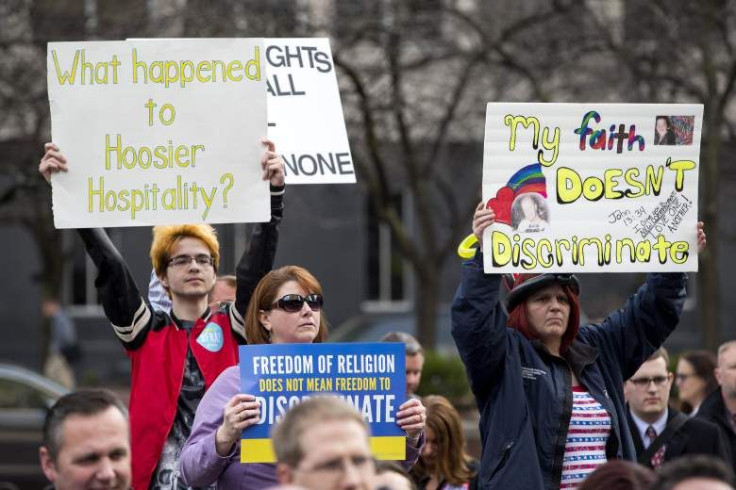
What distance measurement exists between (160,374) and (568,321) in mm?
1709

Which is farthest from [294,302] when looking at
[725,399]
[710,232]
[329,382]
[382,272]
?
[382,272]

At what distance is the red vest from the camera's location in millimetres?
5680

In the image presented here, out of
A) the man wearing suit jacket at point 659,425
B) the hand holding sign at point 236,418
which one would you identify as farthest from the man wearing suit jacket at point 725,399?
the hand holding sign at point 236,418

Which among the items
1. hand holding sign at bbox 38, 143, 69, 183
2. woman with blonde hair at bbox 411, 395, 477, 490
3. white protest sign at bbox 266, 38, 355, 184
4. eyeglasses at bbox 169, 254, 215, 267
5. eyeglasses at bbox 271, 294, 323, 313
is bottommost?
woman with blonde hair at bbox 411, 395, 477, 490

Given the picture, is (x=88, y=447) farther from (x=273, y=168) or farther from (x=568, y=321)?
(x=568, y=321)

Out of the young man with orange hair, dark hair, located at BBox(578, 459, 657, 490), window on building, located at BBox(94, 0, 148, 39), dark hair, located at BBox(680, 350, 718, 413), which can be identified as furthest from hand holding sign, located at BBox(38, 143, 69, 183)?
window on building, located at BBox(94, 0, 148, 39)

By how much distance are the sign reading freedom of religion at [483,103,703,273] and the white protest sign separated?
1.12 m

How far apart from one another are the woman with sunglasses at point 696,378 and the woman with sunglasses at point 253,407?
318cm

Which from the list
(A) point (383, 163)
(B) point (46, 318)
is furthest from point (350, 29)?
(B) point (46, 318)

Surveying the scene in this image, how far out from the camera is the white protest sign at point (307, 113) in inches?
266

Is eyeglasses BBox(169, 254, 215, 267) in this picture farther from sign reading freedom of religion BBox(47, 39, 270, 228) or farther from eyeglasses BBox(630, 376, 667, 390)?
eyeglasses BBox(630, 376, 667, 390)

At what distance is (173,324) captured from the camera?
19.5 feet

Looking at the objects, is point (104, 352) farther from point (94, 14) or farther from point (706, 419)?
point (706, 419)

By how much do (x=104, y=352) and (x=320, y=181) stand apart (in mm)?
19748
